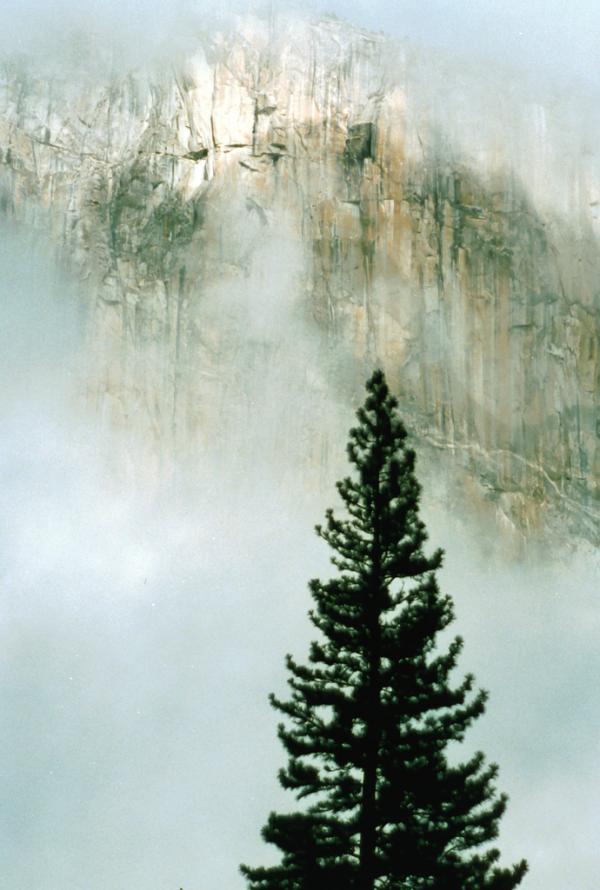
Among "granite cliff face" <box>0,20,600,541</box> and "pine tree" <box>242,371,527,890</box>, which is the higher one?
"granite cliff face" <box>0,20,600,541</box>

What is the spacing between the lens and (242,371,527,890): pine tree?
89.0 feet

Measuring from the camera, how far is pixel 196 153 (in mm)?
100438

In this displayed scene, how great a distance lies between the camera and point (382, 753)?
2772cm

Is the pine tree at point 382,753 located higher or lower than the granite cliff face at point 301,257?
lower

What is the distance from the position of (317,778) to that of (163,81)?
267 ft

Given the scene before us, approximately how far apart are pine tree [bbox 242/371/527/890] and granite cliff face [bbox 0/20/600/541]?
70.0 meters

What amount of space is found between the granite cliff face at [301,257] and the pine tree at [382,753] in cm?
6997

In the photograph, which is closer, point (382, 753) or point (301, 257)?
point (382, 753)

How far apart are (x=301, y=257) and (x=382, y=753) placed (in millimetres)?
74706

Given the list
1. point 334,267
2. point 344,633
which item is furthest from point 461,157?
point 344,633

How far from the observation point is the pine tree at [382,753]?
2714cm

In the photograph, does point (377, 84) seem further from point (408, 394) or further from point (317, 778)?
point (317, 778)

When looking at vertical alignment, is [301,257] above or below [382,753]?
above

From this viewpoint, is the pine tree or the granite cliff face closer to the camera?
the pine tree
